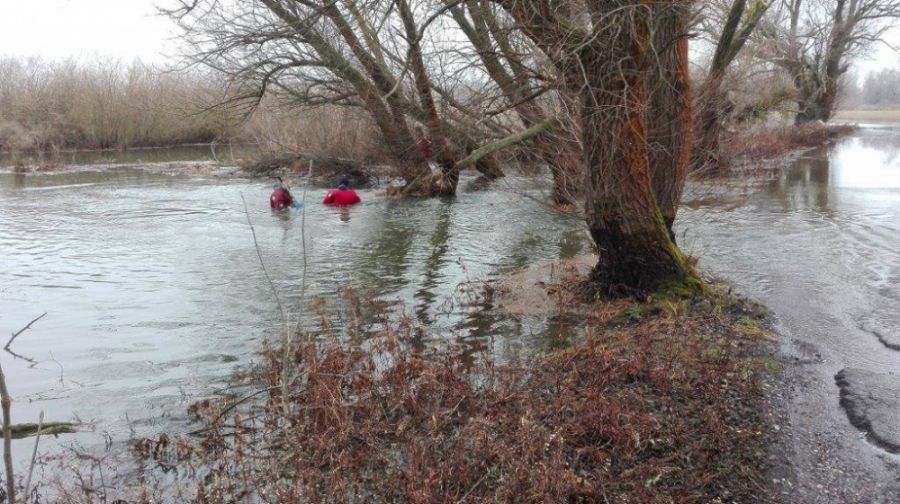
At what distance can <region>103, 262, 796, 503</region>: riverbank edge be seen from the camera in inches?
170

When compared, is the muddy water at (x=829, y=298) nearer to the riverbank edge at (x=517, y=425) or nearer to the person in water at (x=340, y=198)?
the riverbank edge at (x=517, y=425)

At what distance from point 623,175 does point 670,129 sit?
137 cm

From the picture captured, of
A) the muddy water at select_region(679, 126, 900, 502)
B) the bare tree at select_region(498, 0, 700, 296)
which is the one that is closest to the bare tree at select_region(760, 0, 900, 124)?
the muddy water at select_region(679, 126, 900, 502)

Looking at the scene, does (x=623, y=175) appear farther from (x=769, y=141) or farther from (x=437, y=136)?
(x=769, y=141)

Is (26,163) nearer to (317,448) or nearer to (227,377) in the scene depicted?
(227,377)

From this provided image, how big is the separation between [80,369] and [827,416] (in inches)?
280

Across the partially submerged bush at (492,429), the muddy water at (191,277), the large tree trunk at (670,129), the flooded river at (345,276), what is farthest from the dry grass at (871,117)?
the partially submerged bush at (492,429)

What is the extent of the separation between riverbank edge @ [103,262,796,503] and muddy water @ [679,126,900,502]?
1.19 ft

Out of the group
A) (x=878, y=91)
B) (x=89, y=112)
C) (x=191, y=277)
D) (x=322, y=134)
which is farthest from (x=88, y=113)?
(x=878, y=91)

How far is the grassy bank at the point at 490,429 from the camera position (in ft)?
14.1

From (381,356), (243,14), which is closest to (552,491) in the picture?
(381,356)

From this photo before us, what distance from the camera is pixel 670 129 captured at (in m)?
9.03

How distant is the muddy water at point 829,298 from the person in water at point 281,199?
33.5 ft

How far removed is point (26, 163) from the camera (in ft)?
105
